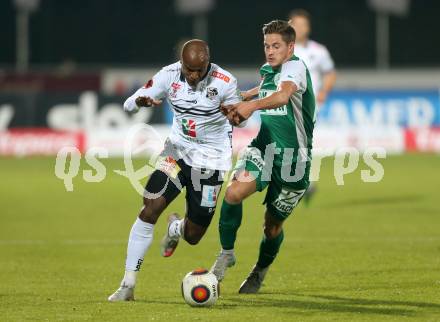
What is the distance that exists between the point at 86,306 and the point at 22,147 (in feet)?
58.2

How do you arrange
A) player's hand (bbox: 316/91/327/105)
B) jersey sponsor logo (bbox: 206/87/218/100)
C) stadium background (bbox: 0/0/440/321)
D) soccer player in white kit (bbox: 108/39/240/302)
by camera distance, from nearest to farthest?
soccer player in white kit (bbox: 108/39/240/302), jersey sponsor logo (bbox: 206/87/218/100), stadium background (bbox: 0/0/440/321), player's hand (bbox: 316/91/327/105)

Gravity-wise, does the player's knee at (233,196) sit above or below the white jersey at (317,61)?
below

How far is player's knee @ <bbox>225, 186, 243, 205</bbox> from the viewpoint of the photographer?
9.19m

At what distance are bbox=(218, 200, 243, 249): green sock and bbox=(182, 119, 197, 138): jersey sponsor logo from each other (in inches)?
25.2

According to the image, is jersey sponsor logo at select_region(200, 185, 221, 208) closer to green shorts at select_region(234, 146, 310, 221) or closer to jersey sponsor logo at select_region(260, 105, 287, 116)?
green shorts at select_region(234, 146, 310, 221)

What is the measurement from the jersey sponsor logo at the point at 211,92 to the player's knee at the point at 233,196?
80 cm

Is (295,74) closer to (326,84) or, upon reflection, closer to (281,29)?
(281,29)

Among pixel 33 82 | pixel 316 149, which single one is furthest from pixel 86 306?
pixel 33 82

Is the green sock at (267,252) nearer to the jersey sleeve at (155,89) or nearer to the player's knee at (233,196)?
the player's knee at (233,196)

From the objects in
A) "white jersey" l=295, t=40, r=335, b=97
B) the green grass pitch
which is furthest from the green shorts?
"white jersey" l=295, t=40, r=335, b=97

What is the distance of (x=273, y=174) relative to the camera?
368 inches

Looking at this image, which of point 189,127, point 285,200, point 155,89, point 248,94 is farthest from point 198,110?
point 285,200

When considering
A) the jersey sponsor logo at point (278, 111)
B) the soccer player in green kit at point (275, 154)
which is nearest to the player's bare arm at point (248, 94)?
the soccer player in green kit at point (275, 154)

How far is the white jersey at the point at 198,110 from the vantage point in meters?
9.08
